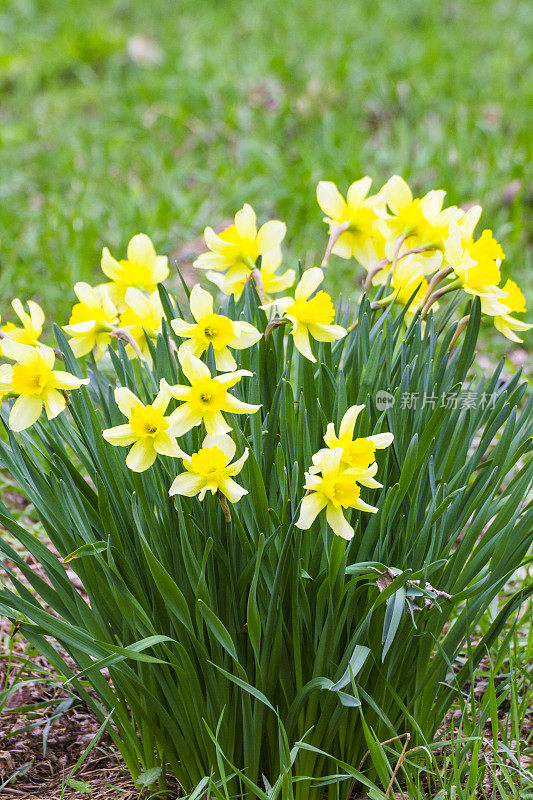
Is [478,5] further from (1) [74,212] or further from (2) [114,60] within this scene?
(1) [74,212]

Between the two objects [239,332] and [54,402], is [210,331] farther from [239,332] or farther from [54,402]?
[54,402]

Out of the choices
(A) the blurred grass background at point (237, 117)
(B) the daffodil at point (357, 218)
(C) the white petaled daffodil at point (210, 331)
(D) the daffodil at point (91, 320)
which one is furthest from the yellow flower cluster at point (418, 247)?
(A) the blurred grass background at point (237, 117)

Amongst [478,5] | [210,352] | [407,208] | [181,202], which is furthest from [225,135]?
[210,352]

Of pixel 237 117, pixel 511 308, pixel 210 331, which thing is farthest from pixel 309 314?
pixel 237 117

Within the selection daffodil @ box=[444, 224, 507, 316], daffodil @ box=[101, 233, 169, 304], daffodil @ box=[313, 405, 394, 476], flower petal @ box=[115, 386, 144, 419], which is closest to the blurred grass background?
daffodil @ box=[101, 233, 169, 304]

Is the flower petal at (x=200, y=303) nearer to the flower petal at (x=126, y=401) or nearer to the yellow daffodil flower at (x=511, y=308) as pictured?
the flower petal at (x=126, y=401)

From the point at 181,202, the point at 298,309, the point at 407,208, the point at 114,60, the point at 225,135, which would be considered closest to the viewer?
the point at 298,309
